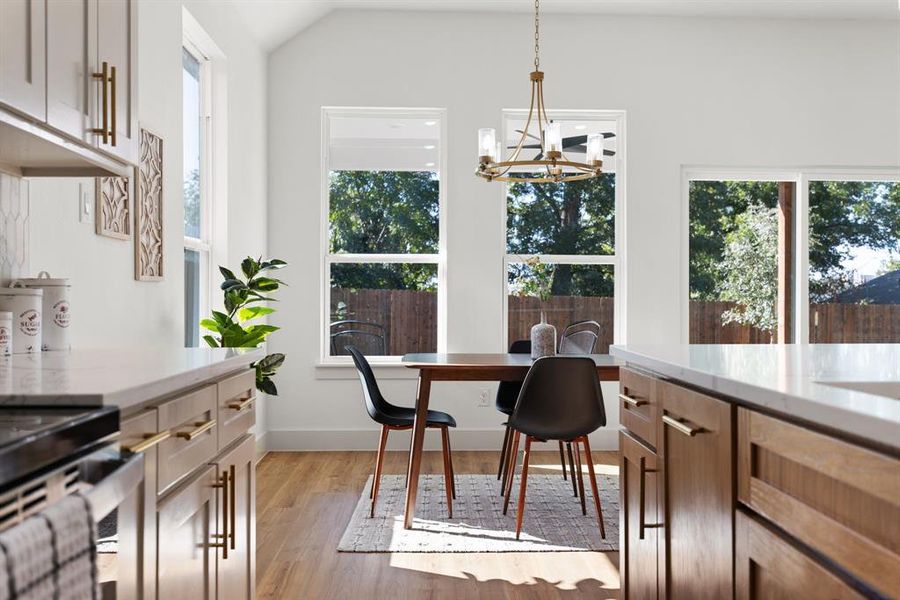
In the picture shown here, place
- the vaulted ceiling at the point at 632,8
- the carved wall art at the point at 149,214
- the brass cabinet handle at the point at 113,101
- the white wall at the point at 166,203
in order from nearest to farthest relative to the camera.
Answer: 1. the brass cabinet handle at the point at 113,101
2. the white wall at the point at 166,203
3. the carved wall art at the point at 149,214
4. the vaulted ceiling at the point at 632,8

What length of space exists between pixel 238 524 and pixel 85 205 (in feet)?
4.29

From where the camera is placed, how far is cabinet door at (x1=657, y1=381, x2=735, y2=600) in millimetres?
1438

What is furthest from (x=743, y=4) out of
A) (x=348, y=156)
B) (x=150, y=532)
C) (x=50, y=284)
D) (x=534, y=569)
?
(x=150, y=532)

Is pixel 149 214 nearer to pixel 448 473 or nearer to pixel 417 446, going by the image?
pixel 417 446

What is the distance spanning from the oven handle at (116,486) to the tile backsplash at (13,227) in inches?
→ 44.7

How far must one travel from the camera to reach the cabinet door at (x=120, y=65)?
188 centimetres

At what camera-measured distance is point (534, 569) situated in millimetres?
2977

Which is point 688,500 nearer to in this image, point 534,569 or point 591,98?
point 534,569

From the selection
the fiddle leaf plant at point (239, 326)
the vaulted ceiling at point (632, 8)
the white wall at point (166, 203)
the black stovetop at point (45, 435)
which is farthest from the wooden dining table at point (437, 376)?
the vaulted ceiling at point (632, 8)

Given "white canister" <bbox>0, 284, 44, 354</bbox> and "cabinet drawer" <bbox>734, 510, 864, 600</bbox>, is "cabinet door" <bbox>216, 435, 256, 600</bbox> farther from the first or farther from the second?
"cabinet drawer" <bbox>734, 510, 864, 600</bbox>

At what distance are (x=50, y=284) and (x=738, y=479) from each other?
5.93 feet

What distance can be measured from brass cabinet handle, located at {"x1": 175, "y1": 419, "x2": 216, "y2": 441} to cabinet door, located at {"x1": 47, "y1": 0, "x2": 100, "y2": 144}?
73cm

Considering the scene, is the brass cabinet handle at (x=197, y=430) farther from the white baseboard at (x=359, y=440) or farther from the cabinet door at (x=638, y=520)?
the white baseboard at (x=359, y=440)

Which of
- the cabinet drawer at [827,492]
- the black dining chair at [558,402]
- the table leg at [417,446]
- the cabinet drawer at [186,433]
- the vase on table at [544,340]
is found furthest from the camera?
the vase on table at [544,340]
